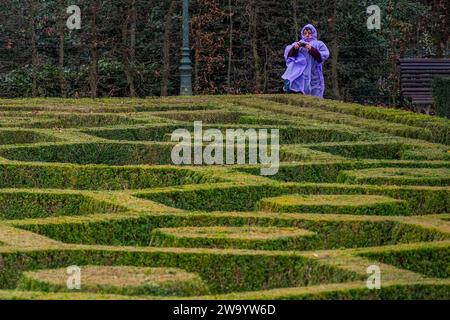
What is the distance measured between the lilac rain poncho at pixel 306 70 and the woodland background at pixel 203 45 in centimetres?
442

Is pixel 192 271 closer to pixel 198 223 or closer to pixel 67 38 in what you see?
pixel 198 223

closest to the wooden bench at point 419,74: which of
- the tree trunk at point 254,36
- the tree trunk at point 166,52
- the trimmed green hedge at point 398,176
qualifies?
the tree trunk at point 254,36

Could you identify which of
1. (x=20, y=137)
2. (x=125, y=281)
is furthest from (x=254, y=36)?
(x=125, y=281)

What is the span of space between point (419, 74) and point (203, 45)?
5.16 metres

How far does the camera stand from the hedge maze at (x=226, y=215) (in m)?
8.91

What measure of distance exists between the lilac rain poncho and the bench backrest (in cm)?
254

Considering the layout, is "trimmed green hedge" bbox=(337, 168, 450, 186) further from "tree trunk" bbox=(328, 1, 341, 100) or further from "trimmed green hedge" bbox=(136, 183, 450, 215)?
"tree trunk" bbox=(328, 1, 341, 100)

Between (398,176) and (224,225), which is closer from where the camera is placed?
(224,225)

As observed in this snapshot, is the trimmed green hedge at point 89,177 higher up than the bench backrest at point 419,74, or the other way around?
the bench backrest at point 419,74

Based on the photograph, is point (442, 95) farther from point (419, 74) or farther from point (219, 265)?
point (219, 265)

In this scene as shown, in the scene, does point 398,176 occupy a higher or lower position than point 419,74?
lower

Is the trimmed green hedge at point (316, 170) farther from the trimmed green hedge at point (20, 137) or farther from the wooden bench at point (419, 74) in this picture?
the wooden bench at point (419, 74)

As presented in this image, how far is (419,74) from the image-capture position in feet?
91.6

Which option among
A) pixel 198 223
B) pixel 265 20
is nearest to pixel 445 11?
pixel 265 20
